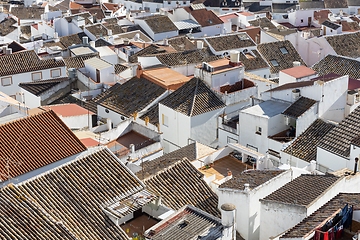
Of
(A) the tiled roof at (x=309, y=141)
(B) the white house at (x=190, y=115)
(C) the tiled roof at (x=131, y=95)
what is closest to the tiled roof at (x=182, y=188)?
(A) the tiled roof at (x=309, y=141)

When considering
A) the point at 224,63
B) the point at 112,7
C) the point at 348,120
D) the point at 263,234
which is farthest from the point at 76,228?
the point at 112,7

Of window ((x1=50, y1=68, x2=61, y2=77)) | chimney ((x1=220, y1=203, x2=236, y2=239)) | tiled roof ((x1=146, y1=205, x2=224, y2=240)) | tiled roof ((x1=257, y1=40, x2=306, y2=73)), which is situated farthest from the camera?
tiled roof ((x1=257, y1=40, x2=306, y2=73))

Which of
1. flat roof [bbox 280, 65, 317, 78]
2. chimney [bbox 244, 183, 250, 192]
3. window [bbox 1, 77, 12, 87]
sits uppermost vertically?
flat roof [bbox 280, 65, 317, 78]

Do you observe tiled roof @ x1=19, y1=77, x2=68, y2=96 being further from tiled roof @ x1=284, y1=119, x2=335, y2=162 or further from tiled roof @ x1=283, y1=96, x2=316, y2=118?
tiled roof @ x1=284, y1=119, x2=335, y2=162

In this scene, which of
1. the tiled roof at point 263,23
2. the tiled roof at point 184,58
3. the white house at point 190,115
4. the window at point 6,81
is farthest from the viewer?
the tiled roof at point 263,23

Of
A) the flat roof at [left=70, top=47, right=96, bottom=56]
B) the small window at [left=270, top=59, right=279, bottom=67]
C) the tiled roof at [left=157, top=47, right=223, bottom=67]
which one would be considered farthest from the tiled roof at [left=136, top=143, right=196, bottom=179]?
the flat roof at [left=70, top=47, right=96, bottom=56]

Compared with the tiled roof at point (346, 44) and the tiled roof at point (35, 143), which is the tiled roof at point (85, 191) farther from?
the tiled roof at point (346, 44)

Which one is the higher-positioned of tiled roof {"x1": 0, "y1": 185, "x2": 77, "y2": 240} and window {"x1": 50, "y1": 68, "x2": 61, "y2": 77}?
tiled roof {"x1": 0, "y1": 185, "x2": 77, "y2": 240}
